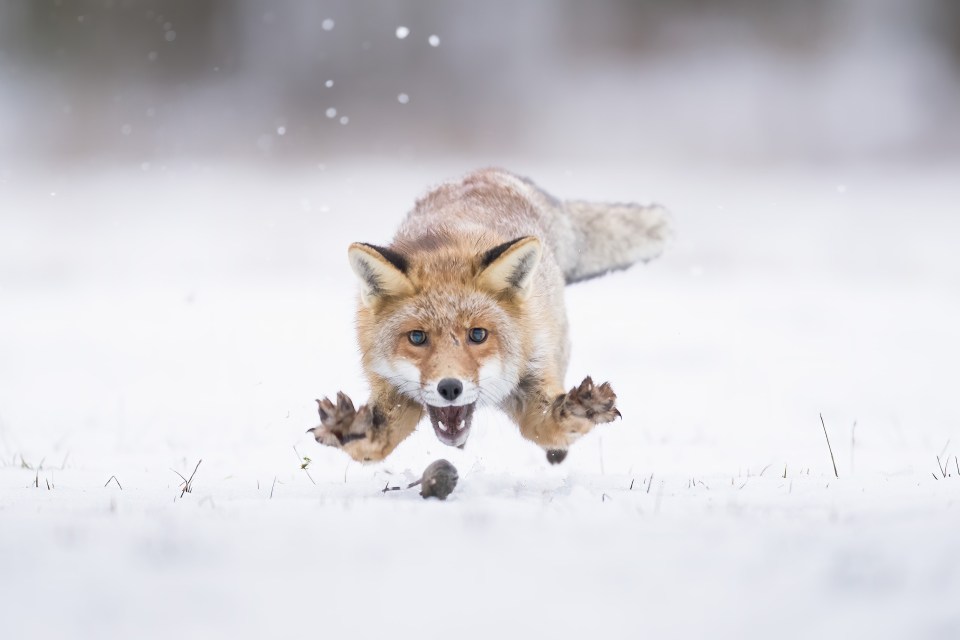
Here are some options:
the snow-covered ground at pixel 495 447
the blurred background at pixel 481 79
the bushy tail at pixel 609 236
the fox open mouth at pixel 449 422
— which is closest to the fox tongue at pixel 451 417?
the fox open mouth at pixel 449 422

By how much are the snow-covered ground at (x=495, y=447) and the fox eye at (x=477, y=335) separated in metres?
0.61

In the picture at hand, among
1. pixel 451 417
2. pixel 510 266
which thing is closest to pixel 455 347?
A: pixel 451 417

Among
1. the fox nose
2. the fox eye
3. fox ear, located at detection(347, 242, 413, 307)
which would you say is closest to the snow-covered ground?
the fox nose

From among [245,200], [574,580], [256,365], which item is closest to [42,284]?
[256,365]

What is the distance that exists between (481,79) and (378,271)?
2044 cm

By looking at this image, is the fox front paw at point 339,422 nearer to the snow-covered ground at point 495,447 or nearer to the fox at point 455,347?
the fox at point 455,347

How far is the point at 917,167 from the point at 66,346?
18.1 m

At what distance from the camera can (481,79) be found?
23625 mm

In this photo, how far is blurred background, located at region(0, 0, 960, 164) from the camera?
21.0 meters

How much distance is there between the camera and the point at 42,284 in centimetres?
1225

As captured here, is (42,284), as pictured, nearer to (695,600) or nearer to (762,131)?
(695,600)

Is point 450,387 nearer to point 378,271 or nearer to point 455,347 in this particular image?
point 455,347

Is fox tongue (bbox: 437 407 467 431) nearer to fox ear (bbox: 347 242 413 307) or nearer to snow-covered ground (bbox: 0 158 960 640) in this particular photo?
snow-covered ground (bbox: 0 158 960 640)

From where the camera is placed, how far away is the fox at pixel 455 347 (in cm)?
383
